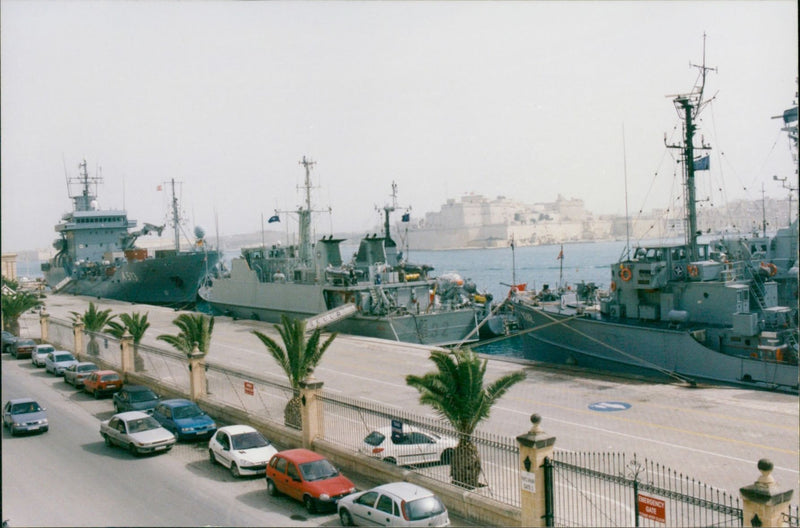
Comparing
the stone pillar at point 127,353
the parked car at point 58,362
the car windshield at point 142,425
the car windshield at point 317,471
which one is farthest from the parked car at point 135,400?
the car windshield at point 317,471

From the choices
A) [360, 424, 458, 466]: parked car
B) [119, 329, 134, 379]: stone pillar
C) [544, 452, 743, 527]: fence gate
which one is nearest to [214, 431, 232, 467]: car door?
[360, 424, 458, 466]: parked car

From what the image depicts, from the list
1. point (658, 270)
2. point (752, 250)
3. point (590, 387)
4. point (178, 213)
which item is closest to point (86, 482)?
point (590, 387)

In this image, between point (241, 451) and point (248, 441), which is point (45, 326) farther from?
point (241, 451)

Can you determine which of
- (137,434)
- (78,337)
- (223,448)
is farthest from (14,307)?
(223,448)

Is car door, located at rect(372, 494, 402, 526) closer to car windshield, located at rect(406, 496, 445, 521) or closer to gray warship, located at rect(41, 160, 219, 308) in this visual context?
car windshield, located at rect(406, 496, 445, 521)

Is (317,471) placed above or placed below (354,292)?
below

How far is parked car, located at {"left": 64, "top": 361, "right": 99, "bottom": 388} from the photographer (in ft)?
84.0

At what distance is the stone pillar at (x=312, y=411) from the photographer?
16.9 metres

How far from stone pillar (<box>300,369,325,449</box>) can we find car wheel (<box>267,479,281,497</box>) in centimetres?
277

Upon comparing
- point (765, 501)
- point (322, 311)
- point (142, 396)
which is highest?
point (765, 501)

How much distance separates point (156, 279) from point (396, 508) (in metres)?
63.7

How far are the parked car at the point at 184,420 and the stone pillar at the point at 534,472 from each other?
32.9 ft

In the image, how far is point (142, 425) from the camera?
17.3m

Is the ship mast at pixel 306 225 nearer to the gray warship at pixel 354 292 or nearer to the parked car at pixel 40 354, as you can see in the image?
the gray warship at pixel 354 292
